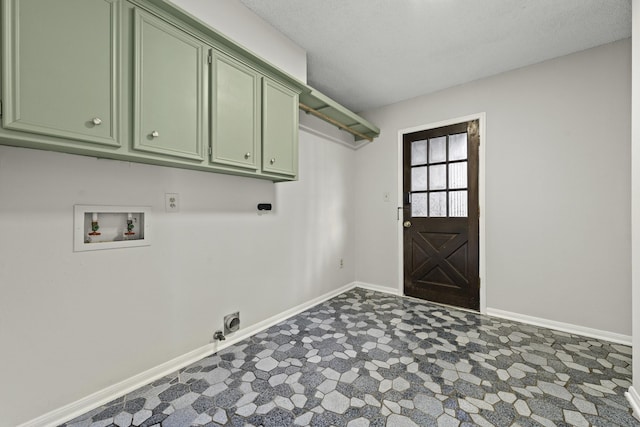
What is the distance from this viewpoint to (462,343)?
2248 millimetres

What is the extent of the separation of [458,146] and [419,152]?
0.45 metres

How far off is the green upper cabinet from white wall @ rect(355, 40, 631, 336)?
2378 mm

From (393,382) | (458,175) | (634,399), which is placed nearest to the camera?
(634,399)

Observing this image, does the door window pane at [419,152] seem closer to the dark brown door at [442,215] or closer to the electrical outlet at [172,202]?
the dark brown door at [442,215]

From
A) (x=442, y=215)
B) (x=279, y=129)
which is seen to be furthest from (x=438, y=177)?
(x=279, y=129)

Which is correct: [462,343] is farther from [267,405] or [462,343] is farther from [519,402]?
[267,405]

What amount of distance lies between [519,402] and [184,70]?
278 cm

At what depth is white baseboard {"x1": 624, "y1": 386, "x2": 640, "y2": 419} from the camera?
4.74ft

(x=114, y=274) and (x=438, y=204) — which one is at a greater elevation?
(x=438, y=204)

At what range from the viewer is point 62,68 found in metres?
1.19

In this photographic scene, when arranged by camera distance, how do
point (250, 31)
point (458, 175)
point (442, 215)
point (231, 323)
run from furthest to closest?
point (442, 215) < point (458, 175) < point (231, 323) < point (250, 31)

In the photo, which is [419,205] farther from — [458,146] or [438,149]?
[458,146]

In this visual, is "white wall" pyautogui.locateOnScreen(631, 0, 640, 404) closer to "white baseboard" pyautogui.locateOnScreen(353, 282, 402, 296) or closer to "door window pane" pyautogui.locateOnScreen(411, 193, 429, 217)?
"door window pane" pyautogui.locateOnScreen(411, 193, 429, 217)

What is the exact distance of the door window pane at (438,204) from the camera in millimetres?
3230
